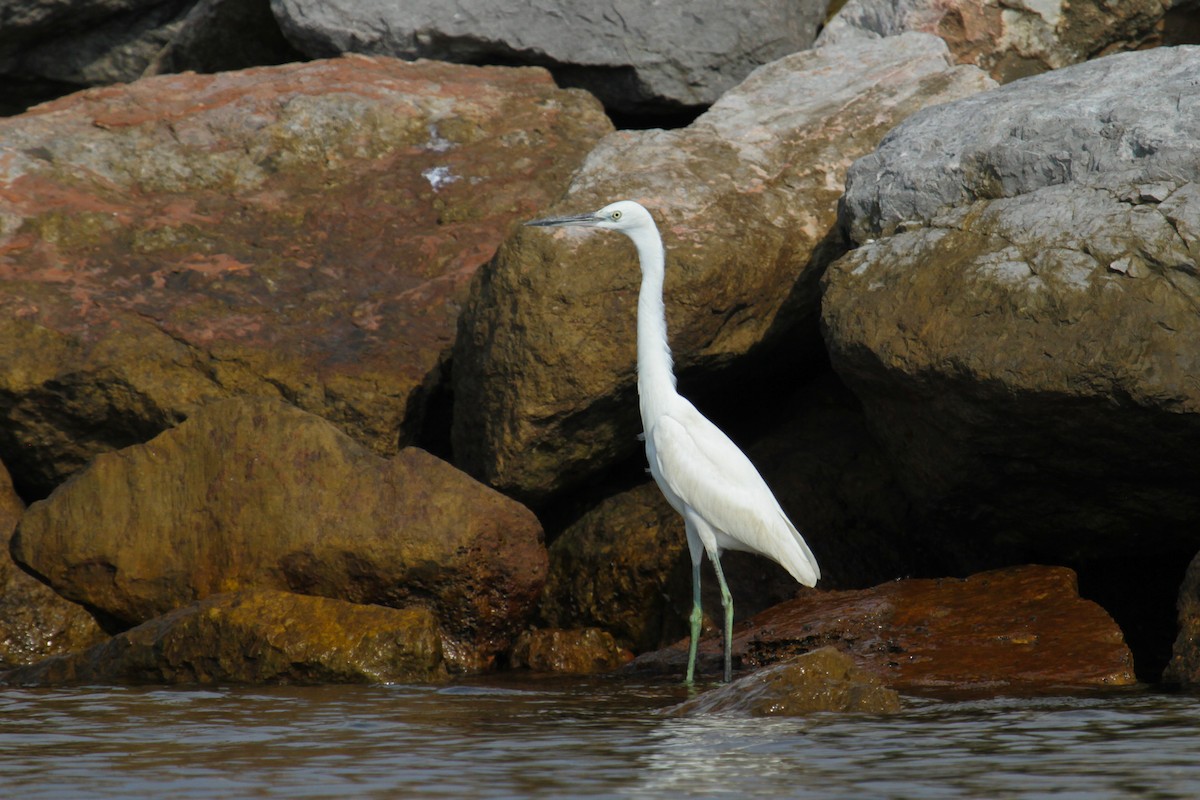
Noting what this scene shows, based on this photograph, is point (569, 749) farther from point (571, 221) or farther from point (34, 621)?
point (34, 621)

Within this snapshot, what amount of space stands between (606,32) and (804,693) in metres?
6.74

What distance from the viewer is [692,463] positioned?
7613 mm

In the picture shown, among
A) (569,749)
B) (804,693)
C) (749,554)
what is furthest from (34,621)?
(804,693)

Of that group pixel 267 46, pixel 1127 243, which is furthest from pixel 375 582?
pixel 267 46

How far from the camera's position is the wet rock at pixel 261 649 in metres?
7.10

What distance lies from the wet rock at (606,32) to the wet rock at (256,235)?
358 millimetres

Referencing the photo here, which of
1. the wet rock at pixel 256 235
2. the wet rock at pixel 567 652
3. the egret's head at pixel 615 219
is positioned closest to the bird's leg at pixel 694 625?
the wet rock at pixel 567 652

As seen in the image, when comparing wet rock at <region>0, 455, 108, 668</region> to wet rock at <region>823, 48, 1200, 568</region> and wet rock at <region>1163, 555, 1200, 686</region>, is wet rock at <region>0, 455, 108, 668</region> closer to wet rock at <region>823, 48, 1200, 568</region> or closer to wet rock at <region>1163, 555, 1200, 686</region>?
wet rock at <region>823, 48, 1200, 568</region>

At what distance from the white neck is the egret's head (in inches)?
1.8

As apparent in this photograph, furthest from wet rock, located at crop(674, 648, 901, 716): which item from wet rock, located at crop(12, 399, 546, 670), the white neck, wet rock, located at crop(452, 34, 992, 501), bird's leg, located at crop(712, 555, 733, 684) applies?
wet rock, located at crop(452, 34, 992, 501)

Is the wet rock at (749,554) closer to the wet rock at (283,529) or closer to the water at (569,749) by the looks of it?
the wet rock at (283,529)

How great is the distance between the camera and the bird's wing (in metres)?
7.47

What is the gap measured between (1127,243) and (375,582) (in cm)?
397

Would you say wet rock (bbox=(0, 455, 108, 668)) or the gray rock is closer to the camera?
the gray rock
